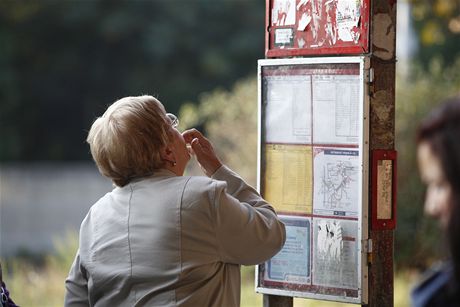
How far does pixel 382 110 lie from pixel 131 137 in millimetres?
1122

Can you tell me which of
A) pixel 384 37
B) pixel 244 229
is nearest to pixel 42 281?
pixel 384 37

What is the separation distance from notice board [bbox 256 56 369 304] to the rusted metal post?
0.20 ft

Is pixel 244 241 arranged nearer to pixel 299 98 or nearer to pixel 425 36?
pixel 299 98

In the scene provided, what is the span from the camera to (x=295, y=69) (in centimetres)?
446

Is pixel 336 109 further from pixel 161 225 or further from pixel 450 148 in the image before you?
pixel 450 148

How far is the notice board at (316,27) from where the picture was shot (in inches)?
169

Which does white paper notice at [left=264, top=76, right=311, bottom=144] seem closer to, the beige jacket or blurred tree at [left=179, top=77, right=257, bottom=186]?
the beige jacket

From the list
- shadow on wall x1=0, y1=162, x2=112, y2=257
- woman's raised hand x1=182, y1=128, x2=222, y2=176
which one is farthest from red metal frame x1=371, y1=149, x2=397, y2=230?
shadow on wall x1=0, y1=162, x2=112, y2=257

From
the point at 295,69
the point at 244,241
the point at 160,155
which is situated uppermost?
the point at 295,69

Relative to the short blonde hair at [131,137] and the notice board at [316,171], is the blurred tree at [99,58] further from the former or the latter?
the short blonde hair at [131,137]

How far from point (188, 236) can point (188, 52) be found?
2134 centimetres

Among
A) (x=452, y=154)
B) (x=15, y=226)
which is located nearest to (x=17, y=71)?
(x=15, y=226)

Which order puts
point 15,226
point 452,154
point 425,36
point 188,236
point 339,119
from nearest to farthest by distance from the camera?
point 452,154
point 188,236
point 339,119
point 425,36
point 15,226

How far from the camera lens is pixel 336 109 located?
4.31 meters
